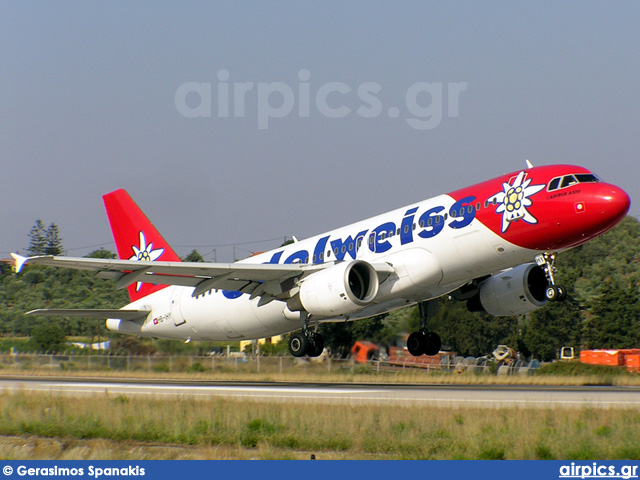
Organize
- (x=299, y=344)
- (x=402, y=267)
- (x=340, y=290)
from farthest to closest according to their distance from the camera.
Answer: (x=299, y=344) < (x=402, y=267) < (x=340, y=290)

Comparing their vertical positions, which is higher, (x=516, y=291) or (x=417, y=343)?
(x=516, y=291)

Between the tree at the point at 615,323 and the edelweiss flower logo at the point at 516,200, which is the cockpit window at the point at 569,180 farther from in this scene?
the tree at the point at 615,323

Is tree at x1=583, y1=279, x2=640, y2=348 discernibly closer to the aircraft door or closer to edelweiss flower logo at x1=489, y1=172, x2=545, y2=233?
the aircraft door

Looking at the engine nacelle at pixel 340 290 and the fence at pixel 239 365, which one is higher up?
the engine nacelle at pixel 340 290

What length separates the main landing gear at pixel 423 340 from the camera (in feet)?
99.8

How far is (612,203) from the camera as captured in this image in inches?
887

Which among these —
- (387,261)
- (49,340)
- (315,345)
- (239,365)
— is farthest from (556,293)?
(49,340)

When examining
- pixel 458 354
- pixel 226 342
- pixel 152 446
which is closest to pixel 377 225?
pixel 226 342

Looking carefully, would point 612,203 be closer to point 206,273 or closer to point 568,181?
point 568,181

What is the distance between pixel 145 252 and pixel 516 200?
1742cm

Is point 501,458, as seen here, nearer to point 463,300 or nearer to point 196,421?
point 196,421

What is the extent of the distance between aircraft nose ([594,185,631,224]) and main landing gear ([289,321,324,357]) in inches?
405

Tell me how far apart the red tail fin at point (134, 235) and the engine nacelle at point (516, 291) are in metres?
13.2

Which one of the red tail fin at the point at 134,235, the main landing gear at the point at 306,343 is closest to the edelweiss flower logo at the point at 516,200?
the main landing gear at the point at 306,343
